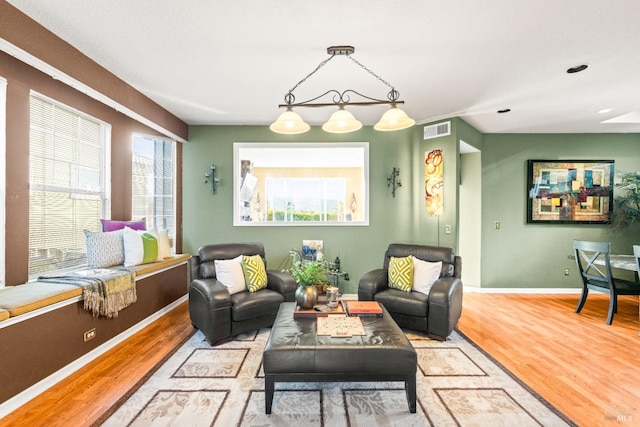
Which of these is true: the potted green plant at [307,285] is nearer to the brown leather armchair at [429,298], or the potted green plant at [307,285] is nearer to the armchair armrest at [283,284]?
the armchair armrest at [283,284]

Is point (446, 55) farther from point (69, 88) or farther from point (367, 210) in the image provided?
point (69, 88)

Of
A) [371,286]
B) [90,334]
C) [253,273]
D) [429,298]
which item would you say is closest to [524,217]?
[429,298]

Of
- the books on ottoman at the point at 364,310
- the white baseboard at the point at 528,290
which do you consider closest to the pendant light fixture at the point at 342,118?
the books on ottoman at the point at 364,310

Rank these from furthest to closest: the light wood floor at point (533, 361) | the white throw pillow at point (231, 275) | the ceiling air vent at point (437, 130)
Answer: the ceiling air vent at point (437, 130)
the white throw pillow at point (231, 275)
the light wood floor at point (533, 361)

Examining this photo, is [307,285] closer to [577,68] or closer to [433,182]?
[433,182]

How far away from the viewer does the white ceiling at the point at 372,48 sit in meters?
2.00

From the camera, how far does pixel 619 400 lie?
6.87 ft

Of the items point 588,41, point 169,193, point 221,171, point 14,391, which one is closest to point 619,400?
point 588,41

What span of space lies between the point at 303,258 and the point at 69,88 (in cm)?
341

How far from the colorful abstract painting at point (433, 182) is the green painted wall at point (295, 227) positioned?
0.22 m

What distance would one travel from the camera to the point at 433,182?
438 cm

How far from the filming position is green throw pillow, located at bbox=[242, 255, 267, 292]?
3.30m

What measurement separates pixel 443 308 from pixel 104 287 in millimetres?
3189

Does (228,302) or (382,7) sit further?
(228,302)
